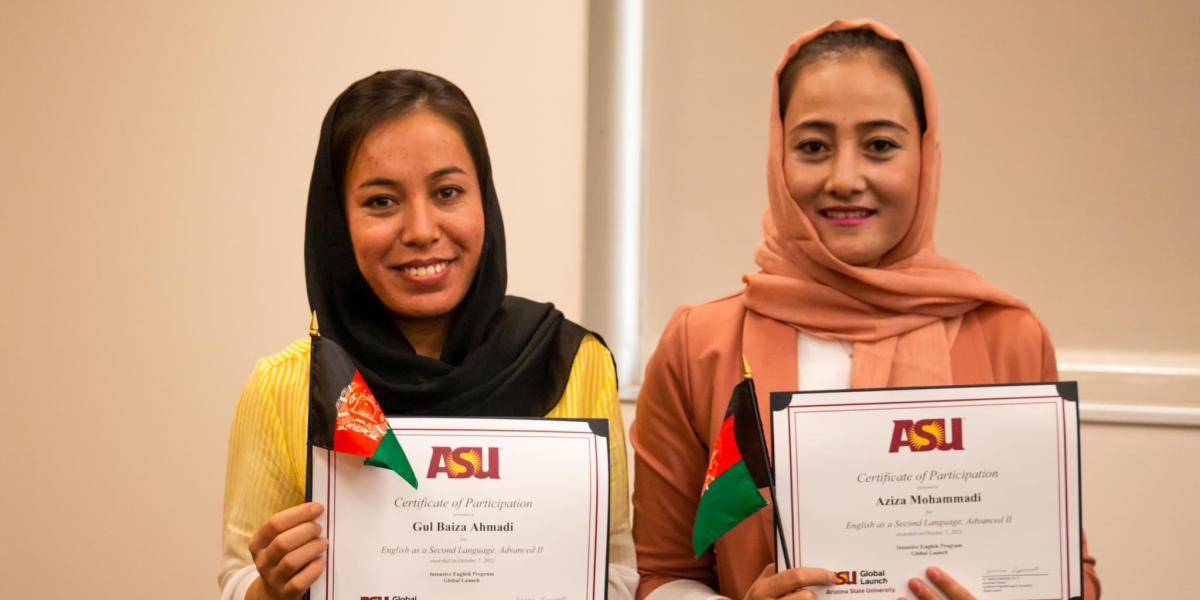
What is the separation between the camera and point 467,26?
335cm

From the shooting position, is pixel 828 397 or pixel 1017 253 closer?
pixel 828 397

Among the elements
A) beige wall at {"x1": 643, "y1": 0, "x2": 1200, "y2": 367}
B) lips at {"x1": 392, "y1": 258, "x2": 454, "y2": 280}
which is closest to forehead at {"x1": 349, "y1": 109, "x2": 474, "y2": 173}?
lips at {"x1": 392, "y1": 258, "x2": 454, "y2": 280}

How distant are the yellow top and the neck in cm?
17

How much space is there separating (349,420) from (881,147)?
0.93m

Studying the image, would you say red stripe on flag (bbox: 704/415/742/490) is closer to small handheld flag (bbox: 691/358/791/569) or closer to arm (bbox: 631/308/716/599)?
small handheld flag (bbox: 691/358/791/569)

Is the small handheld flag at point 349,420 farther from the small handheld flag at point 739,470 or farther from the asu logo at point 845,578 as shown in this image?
the asu logo at point 845,578

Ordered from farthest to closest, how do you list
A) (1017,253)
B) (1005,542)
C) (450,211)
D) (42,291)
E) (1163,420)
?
→ (42,291)
(1017,253)
(1163,420)
(450,211)
(1005,542)

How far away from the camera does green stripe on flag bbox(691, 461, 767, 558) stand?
1536mm

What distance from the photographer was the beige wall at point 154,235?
3.44m

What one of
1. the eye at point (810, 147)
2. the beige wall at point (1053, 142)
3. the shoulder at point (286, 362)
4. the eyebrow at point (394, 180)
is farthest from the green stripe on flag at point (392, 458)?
the beige wall at point (1053, 142)

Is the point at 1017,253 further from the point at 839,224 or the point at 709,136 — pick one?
the point at 839,224

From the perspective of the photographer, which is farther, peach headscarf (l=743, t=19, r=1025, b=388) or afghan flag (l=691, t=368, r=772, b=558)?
peach headscarf (l=743, t=19, r=1025, b=388)

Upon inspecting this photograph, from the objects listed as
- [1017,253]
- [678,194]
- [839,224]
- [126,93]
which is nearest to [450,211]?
[839,224]

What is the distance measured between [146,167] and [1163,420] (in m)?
3.05
